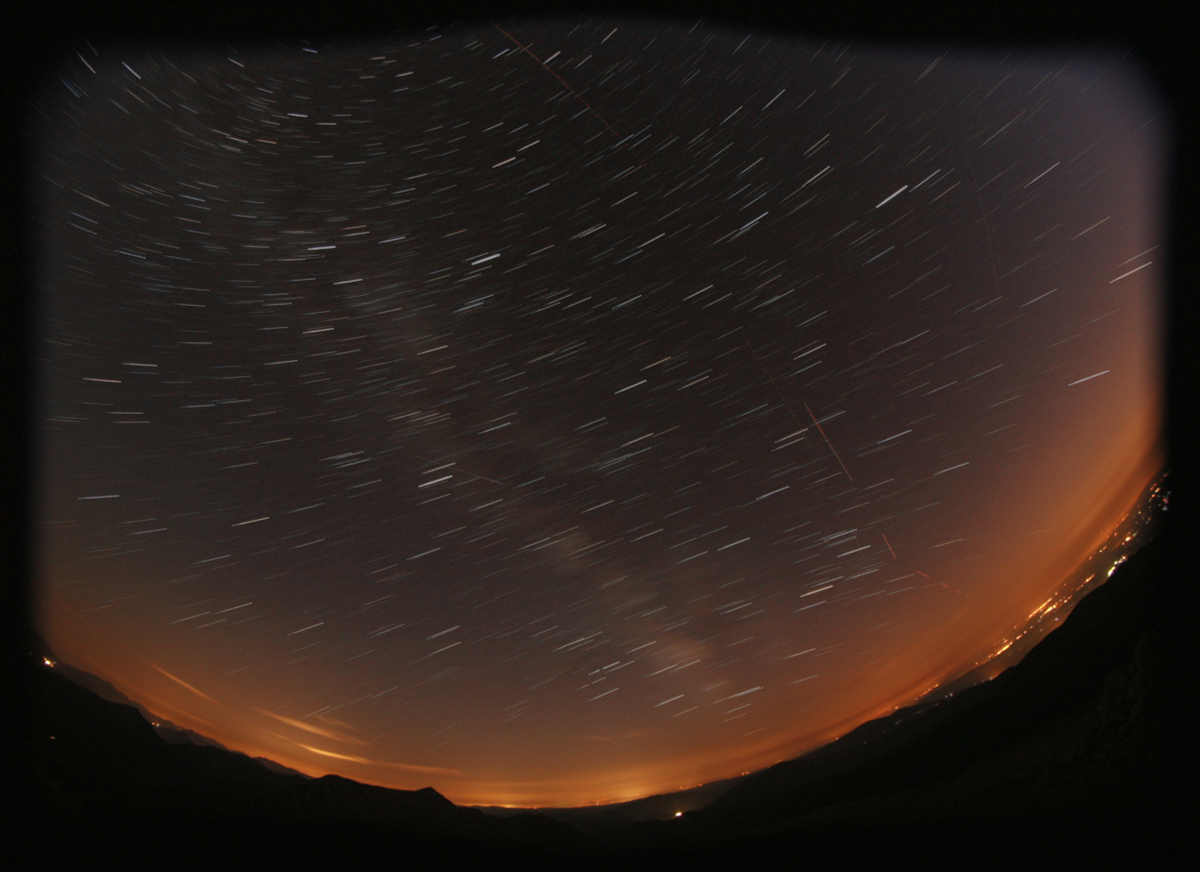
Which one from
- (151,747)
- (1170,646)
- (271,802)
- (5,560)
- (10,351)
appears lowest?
(1170,646)

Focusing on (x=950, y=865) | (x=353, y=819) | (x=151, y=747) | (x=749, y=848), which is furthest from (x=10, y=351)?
(x=950, y=865)

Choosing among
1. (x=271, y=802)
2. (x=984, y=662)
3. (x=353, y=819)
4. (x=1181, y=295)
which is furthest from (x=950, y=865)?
(x=271, y=802)

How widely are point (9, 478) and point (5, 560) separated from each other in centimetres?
55

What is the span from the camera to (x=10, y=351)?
262 centimetres

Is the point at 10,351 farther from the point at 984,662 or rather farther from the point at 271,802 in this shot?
the point at 984,662

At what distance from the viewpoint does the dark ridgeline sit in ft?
7.39

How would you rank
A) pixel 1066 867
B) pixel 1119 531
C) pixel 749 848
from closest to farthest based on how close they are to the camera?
pixel 1066 867 → pixel 1119 531 → pixel 749 848

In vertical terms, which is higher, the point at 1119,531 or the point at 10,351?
the point at 10,351

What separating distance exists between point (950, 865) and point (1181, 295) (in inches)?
126

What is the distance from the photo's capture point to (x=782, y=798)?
3.04 meters

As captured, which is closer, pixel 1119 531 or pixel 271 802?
pixel 1119 531

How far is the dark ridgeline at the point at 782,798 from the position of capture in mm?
2252

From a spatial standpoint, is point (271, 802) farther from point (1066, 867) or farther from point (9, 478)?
point (1066, 867)

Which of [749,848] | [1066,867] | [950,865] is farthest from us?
[749,848]
